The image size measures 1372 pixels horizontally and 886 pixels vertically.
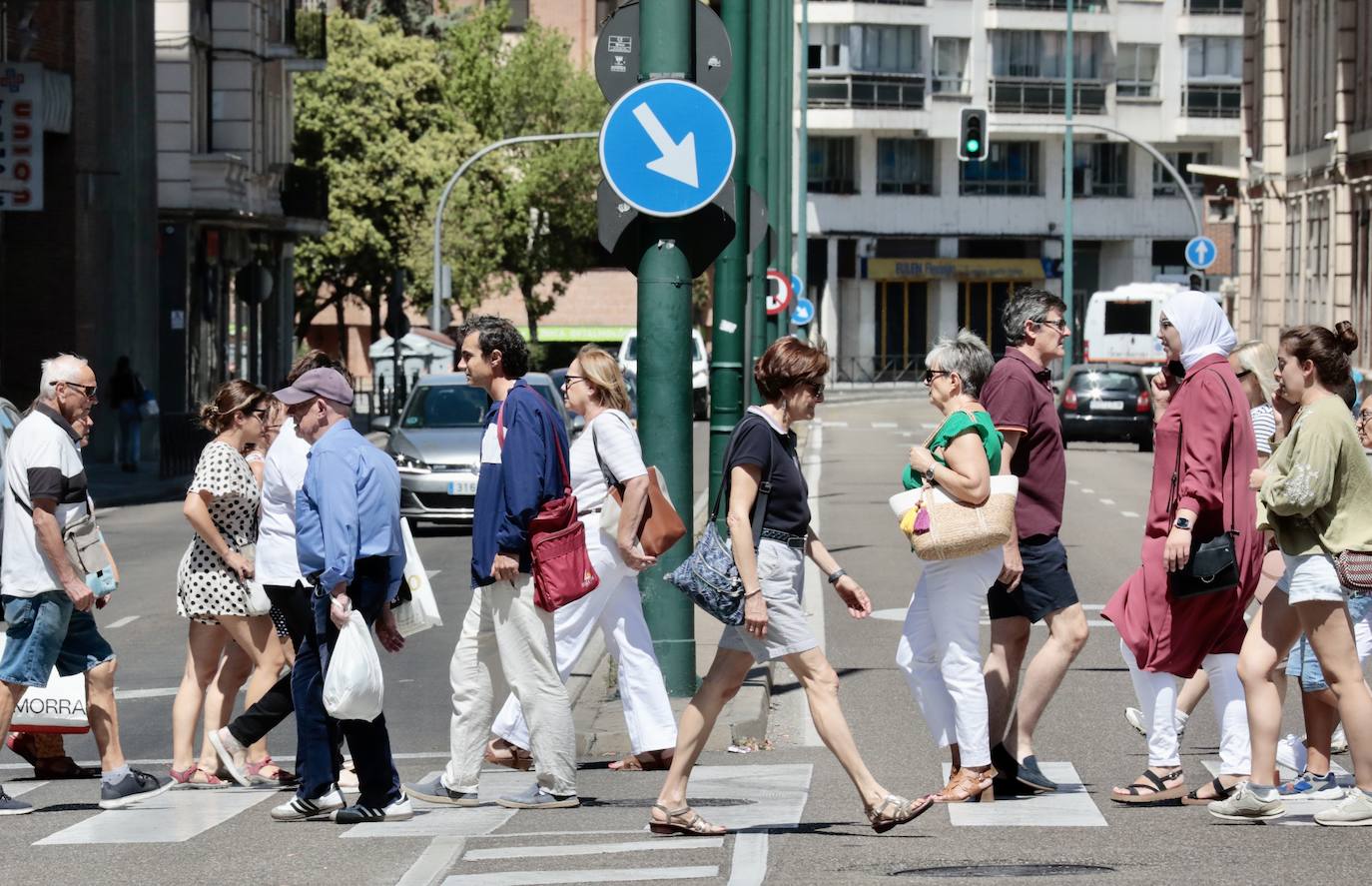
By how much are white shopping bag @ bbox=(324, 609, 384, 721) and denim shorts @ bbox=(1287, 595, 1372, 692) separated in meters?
3.43

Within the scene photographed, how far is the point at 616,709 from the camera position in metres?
11.1

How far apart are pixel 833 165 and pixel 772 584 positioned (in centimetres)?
7056

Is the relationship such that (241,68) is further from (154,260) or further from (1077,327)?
(1077,327)

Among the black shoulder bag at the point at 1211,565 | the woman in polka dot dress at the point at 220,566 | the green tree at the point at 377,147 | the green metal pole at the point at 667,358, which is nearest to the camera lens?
the black shoulder bag at the point at 1211,565

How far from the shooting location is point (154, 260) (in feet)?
130

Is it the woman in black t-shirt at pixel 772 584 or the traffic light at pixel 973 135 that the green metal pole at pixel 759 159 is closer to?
the woman in black t-shirt at pixel 772 584

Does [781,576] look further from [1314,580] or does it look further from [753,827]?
[1314,580]

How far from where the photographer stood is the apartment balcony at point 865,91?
76375 mm

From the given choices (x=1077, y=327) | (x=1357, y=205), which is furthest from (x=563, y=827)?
(x=1077, y=327)

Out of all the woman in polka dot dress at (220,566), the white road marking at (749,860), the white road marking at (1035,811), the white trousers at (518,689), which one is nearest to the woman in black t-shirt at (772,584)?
the white road marking at (749,860)

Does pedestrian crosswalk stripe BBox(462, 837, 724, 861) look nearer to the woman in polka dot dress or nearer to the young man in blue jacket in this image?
the young man in blue jacket

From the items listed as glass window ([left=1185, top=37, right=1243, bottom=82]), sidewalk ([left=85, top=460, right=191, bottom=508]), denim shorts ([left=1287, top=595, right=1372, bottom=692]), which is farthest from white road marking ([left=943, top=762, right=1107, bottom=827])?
glass window ([left=1185, top=37, right=1243, bottom=82])

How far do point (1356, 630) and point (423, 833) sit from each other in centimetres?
408

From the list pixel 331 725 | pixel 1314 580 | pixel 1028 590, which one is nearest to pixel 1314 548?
pixel 1314 580
